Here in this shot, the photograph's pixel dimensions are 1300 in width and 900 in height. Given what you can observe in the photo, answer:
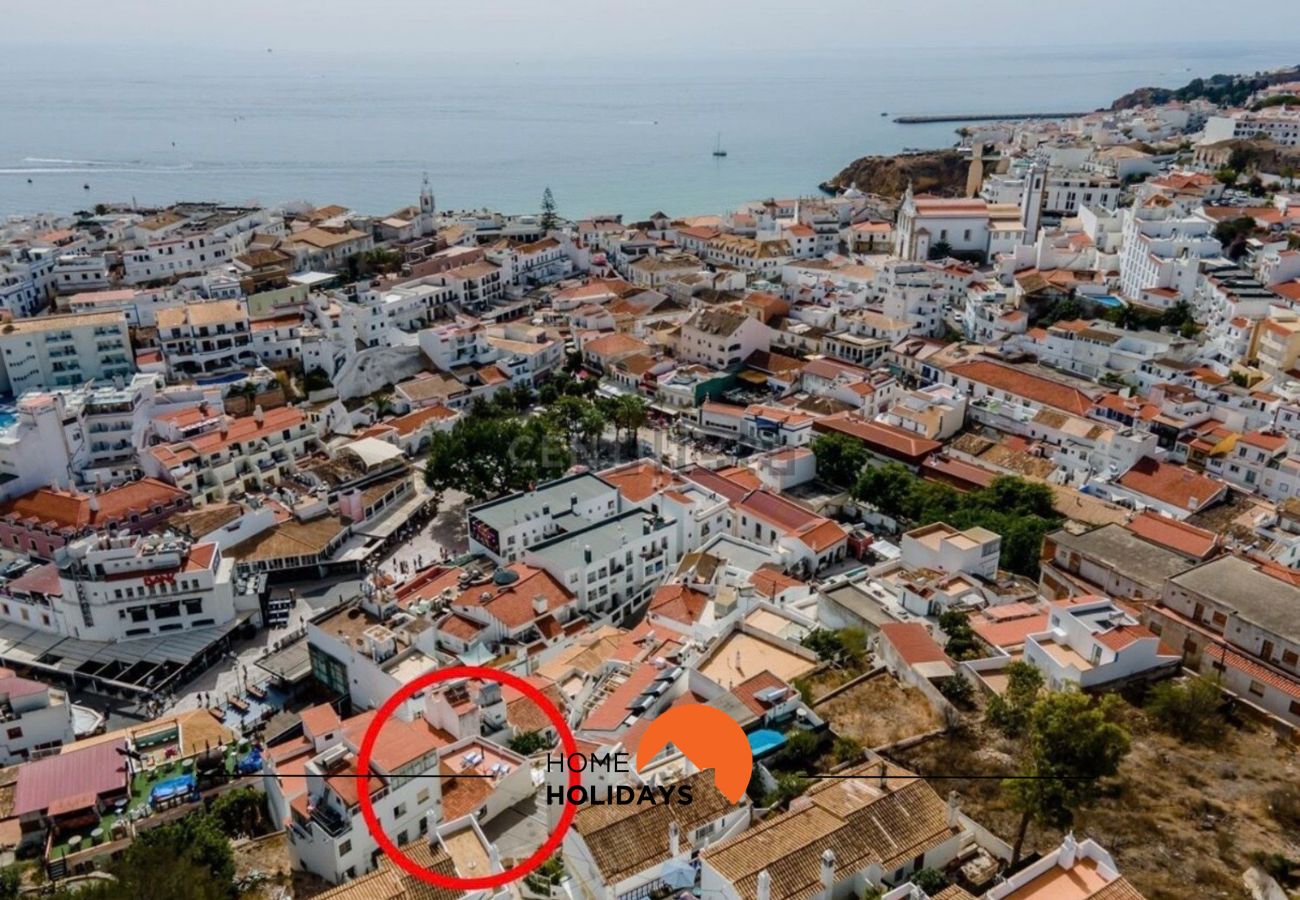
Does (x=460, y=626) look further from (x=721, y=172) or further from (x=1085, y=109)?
(x=1085, y=109)

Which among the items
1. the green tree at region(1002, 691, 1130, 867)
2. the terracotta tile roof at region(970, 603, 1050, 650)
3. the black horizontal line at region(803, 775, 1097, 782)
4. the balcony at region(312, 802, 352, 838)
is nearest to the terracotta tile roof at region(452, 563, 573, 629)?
the balcony at region(312, 802, 352, 838)

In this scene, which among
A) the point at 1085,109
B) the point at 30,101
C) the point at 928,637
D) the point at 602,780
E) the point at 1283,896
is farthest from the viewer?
the point at 30,101

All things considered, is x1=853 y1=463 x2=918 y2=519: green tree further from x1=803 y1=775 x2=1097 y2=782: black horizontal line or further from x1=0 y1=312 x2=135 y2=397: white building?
x1=0 y1=312 x2=135 y2=397: white building

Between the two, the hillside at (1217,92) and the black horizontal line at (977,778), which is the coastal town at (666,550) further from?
the hillside at (1217,92)

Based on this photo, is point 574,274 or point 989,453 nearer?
point 989,453

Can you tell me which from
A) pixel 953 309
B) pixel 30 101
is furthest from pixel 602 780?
pixel 30 101

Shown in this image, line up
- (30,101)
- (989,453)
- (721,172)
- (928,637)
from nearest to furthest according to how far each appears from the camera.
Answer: (928,637) < (989,453) < (721,172) < (30,101)
